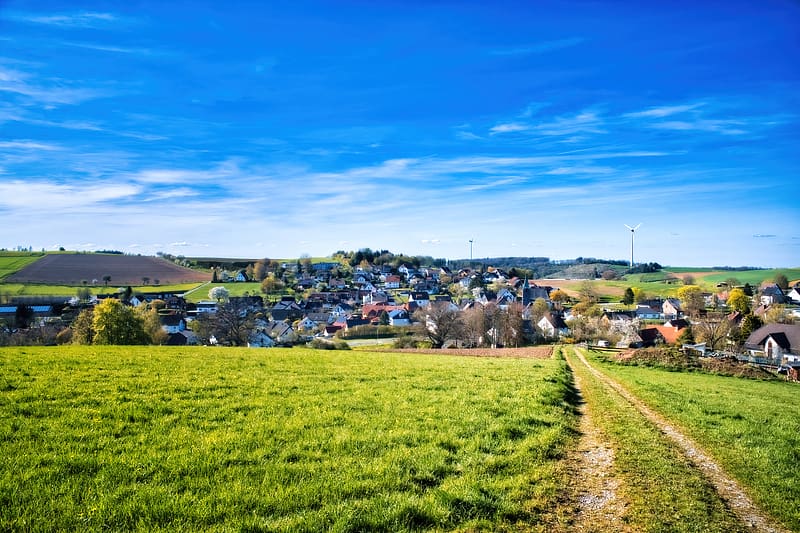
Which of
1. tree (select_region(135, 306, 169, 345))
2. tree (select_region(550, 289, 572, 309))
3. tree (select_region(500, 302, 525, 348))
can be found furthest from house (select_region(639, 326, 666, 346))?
tree (select_region(135, 306, 169, 345))

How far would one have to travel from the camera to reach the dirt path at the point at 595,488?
6.40 metres

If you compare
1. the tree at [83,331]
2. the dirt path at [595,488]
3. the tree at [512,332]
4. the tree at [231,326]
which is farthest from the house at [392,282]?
the dirt path at [595,488]

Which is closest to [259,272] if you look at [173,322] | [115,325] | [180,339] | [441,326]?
[173,322]

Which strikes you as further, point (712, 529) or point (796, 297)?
point (796, 297)

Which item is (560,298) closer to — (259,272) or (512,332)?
(512,332)

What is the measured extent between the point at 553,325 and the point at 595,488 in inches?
3505

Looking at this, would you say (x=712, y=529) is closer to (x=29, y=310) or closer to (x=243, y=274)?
(x=29, y=310)

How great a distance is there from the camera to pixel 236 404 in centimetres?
1113

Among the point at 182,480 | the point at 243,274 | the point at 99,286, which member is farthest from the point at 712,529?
the point at 243,274

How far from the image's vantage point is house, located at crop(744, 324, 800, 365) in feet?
210

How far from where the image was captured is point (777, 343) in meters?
65.4

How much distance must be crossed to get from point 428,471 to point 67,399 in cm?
877

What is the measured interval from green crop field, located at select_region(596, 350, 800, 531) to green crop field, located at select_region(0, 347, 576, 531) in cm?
321

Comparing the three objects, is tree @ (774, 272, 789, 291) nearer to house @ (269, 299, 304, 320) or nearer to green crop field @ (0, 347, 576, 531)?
house @ (269, 299, 304, 320)
